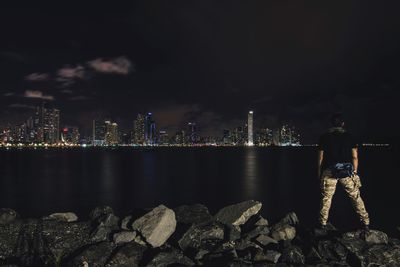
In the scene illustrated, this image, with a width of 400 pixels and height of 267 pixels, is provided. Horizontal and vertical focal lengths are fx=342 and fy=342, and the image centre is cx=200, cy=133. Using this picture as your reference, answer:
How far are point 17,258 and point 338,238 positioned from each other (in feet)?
33.5

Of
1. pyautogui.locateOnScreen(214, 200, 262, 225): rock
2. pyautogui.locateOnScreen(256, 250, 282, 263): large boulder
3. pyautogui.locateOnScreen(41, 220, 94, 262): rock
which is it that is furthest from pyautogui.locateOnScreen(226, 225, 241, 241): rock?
pyautogui.locateOnScreen(41, 220, 94, 262): rock

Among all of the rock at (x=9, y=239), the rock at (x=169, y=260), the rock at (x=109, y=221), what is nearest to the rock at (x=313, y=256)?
the rock at (x=169, y=260)

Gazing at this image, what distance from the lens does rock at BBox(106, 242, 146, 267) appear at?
A: 9773 mm

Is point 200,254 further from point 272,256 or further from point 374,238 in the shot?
point 374,238

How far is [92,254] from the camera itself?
10297 mm

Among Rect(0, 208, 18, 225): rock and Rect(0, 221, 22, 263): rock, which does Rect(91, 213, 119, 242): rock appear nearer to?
Rect(0, 221, 22, 263): rock

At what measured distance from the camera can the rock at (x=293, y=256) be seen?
9.80 meters

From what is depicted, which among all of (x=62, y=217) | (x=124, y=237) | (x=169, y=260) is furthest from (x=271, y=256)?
(x=62, y=217)

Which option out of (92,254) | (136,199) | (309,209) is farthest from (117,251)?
(136,199)

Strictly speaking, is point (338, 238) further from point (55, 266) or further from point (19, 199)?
point (19, 199)

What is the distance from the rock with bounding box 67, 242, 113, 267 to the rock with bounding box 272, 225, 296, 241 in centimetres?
562

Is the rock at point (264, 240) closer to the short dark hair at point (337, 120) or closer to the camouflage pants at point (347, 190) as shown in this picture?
the camouflage pants at point (347, 190)

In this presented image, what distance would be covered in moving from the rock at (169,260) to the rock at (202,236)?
1174 mm

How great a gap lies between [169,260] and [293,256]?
142 inches
